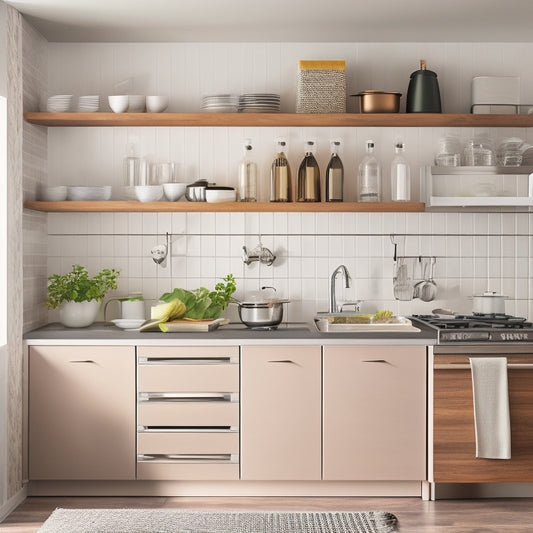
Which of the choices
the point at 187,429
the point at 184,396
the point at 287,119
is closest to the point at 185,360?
the point at 184,396

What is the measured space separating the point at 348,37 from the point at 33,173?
198 centimetres

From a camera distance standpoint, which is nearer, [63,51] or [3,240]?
[3,240]

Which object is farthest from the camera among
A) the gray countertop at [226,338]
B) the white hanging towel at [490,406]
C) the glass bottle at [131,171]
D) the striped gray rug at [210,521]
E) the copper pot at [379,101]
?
the glass bottle at [131,171]

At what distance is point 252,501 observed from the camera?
3957mm

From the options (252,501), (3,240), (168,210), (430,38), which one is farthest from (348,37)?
(252,501)

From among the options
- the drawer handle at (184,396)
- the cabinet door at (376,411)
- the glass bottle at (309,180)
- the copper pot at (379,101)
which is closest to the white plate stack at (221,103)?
the glass bottle at (309,180)

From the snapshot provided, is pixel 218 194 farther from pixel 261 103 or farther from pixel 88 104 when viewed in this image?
pixel 88 104

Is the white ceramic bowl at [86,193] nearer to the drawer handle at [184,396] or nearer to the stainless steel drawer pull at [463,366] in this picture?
the drawer handle at [184,396]

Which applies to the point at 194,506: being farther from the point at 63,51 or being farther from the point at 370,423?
the point at 63,51

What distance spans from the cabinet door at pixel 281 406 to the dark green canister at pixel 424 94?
1.51m

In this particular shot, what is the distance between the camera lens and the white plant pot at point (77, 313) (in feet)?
13.8

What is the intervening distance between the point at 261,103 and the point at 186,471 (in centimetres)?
207

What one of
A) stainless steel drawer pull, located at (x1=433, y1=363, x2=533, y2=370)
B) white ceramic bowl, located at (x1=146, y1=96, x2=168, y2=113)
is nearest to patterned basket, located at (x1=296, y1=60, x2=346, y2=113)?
white ceramic bowl, located at (x1=146, y1=96, x2=168, y2=113)

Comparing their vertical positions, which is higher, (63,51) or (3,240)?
(63,51)
